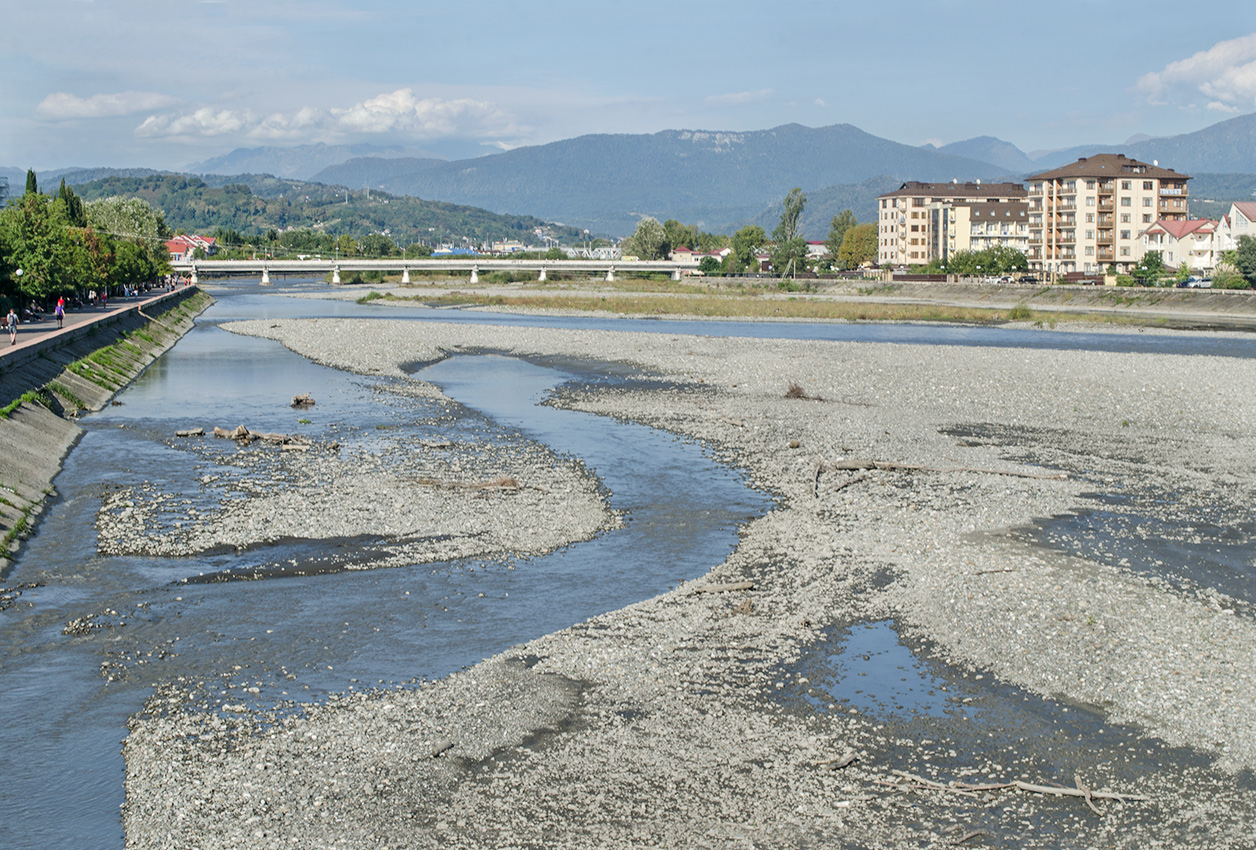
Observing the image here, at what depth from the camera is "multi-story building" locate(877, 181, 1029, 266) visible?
589 ft

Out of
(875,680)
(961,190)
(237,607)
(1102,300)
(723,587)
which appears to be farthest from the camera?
(961,190)

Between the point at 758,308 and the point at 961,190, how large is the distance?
92.5m

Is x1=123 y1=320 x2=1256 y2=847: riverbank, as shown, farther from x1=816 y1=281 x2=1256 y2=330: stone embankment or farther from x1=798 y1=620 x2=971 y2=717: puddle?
x1=816 y1=281 x2=1256 y2=330: stone embankment

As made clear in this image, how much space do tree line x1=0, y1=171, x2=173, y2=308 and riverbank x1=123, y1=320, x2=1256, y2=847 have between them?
48.7m

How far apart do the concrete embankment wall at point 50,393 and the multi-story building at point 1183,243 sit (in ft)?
418

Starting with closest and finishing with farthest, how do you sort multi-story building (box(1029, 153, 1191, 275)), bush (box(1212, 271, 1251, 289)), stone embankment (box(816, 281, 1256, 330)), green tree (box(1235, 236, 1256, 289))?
stone embankment (box(816, 281, 1256, 330)) < bush (box(1212, 271, 1251, 289)) < green tree (box(1235, 236, 1256, 289)) < multi-story building (box(1029, 153, 1191, 275))

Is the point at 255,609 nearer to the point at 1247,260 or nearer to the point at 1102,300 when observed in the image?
the point at 1102,300

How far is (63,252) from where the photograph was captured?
71.7 m

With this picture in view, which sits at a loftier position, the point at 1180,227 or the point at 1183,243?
the point at 1180,227

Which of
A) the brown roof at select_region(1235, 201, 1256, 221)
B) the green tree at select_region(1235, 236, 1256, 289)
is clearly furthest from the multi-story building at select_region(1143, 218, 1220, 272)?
the green tree at select_region(1235, 236, 1256, 289)

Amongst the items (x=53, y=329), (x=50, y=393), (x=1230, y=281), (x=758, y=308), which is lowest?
(x=50, y=393)

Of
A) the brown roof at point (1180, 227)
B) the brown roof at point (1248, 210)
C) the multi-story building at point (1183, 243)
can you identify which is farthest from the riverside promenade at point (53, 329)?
the brown roof at point (1248, 210)

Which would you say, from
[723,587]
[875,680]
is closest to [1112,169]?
[723,587]

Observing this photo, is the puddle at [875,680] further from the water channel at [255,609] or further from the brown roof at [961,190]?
the brown roof at [961,190]
